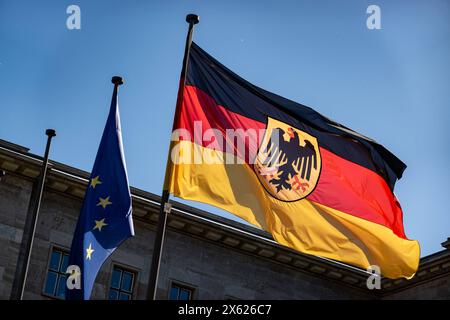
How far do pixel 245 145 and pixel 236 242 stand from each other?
15.5m

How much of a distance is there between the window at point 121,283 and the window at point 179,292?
1419 mm

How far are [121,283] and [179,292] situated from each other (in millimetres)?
2129

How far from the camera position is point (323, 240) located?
18453 mm

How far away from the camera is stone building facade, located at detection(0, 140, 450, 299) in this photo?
2962 centimetres

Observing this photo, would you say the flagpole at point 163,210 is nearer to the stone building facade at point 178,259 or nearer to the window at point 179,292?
the stone building facade at point 178,259

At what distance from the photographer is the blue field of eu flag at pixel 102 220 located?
703 inches

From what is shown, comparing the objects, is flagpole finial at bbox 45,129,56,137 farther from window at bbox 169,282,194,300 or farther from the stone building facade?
window at bbox 169,282,194,300

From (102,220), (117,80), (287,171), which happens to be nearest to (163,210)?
(102,220)

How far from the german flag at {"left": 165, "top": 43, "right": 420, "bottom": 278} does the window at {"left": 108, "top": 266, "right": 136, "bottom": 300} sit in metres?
13.5

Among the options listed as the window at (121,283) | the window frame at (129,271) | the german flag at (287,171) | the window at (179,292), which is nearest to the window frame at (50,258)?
the window frame at (129,271)

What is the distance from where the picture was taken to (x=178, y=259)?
32812 mm
